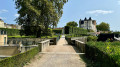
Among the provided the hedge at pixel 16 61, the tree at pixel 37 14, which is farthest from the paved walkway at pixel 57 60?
the tree at pixel 37 14

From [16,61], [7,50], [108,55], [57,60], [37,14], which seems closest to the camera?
[108,55]

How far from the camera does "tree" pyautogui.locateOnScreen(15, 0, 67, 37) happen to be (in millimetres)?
24938

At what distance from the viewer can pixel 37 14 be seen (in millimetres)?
24062

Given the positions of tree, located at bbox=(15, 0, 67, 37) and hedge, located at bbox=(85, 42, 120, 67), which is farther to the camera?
tree, located at bbox=(15, 0, 67, 37)

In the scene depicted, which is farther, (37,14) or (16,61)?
(37,14)

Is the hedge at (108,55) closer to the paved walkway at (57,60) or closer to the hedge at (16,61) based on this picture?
the paved walkway at (57,60)

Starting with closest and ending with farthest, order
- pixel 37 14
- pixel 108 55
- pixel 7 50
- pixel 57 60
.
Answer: pixel 108 55, pixel 57 60, pixel 7 50, pixel 37 14

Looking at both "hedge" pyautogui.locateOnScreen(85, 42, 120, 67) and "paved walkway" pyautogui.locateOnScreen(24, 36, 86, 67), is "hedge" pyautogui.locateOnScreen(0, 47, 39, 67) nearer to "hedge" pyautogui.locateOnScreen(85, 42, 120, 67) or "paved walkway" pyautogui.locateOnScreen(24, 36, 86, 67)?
"paved walkway" pyautogui.locateOnScreen(24, 36, 86, 67)

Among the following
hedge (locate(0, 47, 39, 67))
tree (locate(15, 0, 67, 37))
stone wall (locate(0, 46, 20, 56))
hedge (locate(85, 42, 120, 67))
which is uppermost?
tree (locate(15, 0, 67, 37))

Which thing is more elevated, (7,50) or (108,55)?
(108,55)

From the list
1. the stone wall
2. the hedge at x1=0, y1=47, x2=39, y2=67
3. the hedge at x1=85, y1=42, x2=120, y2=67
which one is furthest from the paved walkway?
the stone wall

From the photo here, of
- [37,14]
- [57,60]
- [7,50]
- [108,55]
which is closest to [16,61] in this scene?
[57,60]

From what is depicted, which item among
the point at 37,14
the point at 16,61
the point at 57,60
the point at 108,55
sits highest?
the point at 37,14

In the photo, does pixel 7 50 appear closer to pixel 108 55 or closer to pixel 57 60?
pixel 57 60
